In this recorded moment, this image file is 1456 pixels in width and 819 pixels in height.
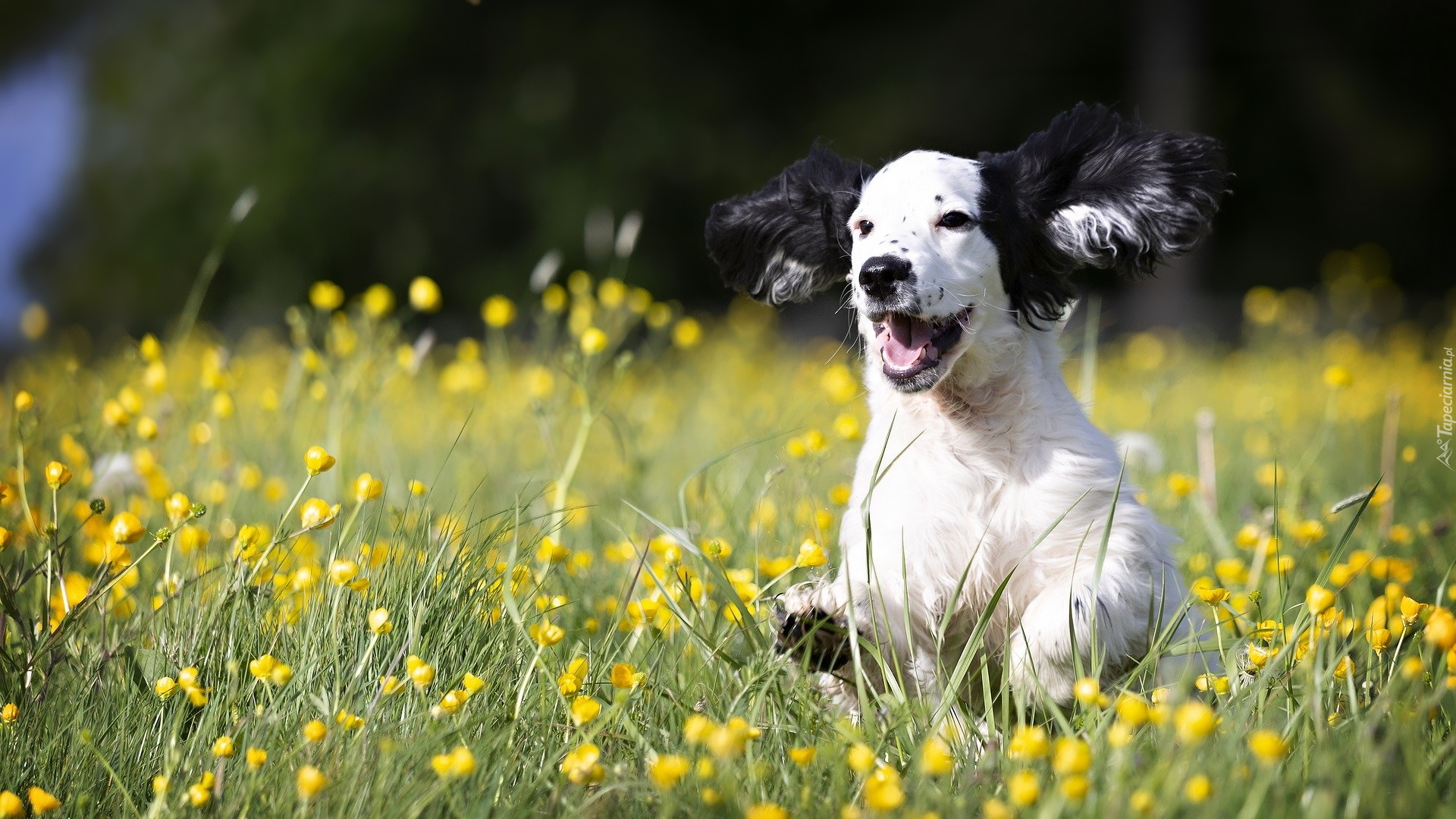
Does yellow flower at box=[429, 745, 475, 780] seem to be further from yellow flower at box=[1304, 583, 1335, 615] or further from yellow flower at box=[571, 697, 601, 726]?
yellow flower at box=[1304, 583, 1335, 615]

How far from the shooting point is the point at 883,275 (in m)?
2.46

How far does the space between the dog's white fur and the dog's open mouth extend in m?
0.02

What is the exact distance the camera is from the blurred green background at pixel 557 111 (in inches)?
543

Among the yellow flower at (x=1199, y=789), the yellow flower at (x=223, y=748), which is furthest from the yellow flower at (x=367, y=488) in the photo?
the yellow flower at (x=1199, y=789)

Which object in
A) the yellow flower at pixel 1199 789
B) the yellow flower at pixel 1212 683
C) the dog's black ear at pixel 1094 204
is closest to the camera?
A: the yellow flower at pixel 1199 789

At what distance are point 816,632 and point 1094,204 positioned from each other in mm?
1177

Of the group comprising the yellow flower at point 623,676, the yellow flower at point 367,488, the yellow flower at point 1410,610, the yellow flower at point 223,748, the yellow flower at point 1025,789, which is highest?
the yellow flower at point 1410,610

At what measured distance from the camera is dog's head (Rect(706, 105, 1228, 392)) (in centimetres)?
251

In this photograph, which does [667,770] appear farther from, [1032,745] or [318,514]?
[318,514]

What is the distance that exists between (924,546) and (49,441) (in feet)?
8.57

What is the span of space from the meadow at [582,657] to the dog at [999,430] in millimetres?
118

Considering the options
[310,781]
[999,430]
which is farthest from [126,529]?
[999,430]

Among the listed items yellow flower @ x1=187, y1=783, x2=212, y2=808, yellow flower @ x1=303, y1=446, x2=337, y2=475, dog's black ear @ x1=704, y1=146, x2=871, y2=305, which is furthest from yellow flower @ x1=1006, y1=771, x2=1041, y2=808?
dog's black ear @ x1=704, y1=146, x2=871, y2=305

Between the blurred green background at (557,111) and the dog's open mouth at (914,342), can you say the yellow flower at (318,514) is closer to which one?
the dog's open mouth at (914,342)
